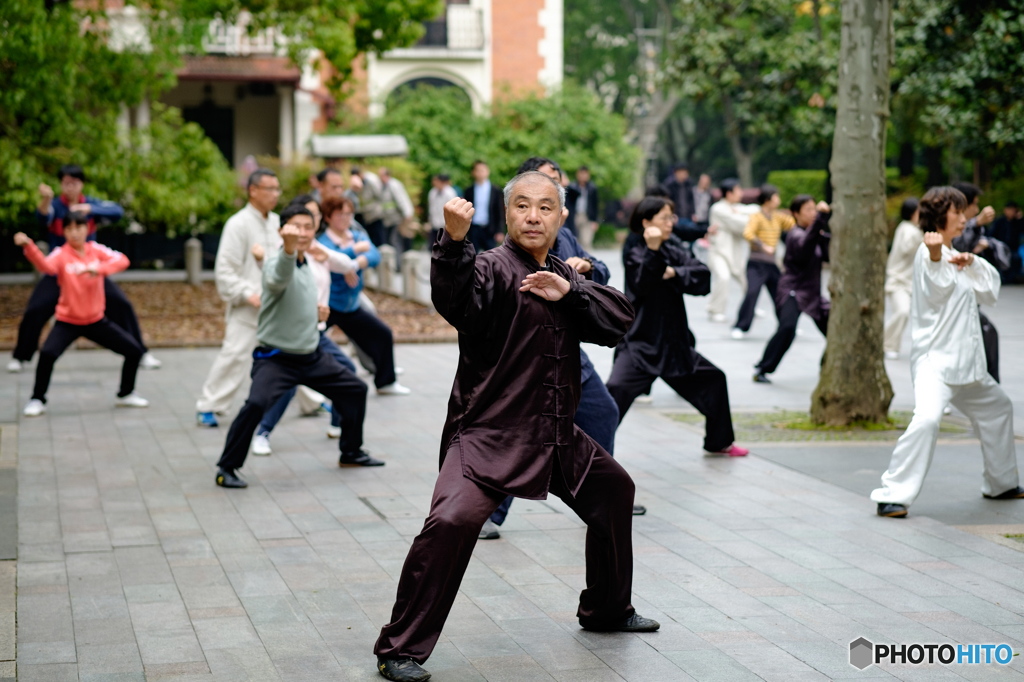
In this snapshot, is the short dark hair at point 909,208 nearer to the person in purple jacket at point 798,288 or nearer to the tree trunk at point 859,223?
the person in purple jacket at point 798,288

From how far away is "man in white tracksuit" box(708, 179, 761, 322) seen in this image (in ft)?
51.7

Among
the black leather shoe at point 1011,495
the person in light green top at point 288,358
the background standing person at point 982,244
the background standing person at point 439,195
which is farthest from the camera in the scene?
the background standing person at point 439,195

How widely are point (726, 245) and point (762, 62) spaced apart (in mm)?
9533

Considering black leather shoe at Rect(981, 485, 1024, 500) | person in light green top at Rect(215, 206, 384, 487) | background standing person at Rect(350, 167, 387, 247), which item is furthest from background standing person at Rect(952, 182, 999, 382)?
background standing person at Rect(350, 167, 387, 247)

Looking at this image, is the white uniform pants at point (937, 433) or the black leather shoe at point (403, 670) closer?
the black leather shoe at point (403, 670)

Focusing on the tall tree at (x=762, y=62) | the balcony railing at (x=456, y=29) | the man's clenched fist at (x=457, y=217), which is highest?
the balcony railing at (x=456, y=29)

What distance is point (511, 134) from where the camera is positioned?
30781 millimetres

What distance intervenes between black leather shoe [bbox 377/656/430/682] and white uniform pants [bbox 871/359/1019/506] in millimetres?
3141

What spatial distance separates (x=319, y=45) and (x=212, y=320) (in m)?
3.81

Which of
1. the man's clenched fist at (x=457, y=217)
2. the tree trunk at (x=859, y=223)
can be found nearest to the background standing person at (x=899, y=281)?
the tree trunk at (x=859, y=223)

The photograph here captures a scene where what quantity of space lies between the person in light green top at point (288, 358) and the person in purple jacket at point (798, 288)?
4.80 m

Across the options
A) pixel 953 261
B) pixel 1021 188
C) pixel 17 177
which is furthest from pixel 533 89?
pixel 953 261

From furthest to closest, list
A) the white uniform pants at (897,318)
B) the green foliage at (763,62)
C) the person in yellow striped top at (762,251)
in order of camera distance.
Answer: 1. the green foliage at (763,62)
2. the person in yellow striped top at (762,251)
3. the white uniform pants at (897,318)

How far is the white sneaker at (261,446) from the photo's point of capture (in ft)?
26.5
